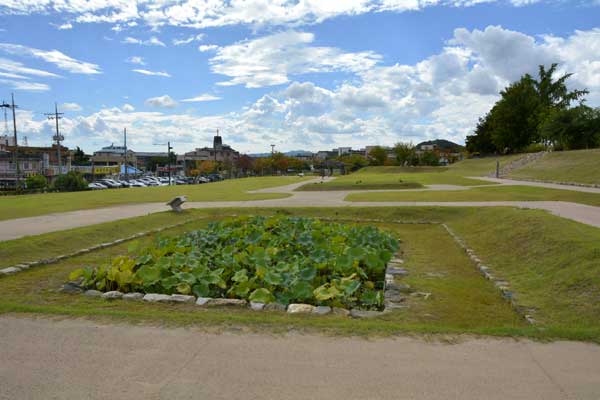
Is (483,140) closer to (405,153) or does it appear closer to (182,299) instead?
(405,153)

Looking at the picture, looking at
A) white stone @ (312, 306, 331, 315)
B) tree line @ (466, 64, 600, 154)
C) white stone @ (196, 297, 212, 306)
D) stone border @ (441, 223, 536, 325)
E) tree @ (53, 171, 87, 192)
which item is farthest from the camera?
tree line @ (466, 64, 600, 154)

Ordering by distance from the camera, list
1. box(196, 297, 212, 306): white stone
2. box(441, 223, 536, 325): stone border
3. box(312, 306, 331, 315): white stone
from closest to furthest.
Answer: box(312, 306, 331, 315): white stone → box(441, 223, 536, 325): stone border → box(196, 297, 212, 306): white stone

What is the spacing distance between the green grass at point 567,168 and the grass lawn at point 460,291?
22568 millimetres

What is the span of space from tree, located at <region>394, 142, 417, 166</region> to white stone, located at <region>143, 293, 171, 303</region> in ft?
266

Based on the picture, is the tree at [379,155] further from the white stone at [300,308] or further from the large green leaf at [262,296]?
the white stone at [300,308]

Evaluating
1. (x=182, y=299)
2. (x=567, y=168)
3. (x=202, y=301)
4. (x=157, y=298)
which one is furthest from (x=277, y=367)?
(x=567, y=168)

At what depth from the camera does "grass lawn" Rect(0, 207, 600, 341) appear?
5.22 m

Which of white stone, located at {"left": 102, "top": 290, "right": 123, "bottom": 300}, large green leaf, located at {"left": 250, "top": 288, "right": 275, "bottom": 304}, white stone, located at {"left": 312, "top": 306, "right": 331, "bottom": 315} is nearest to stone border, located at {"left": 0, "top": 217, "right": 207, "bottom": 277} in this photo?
white stone, located at {"left": 102, "top": 290, "right": 123, "bottom": 300}

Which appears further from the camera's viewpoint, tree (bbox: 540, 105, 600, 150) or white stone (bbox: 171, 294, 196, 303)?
tree (bbox: 540, 105, 600, 150)

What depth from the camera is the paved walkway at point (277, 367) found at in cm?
365

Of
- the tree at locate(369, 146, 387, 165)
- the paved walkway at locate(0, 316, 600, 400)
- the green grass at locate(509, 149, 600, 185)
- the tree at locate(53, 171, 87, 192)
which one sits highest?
the tree at locate(369, 146, 387, 165)

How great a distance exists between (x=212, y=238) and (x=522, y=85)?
74016 mm

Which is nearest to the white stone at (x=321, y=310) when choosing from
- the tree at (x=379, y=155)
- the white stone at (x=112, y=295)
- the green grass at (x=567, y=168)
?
the white stone at (x=112, y=295)

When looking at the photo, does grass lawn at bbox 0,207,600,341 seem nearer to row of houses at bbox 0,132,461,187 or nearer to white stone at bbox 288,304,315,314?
white stone at bbox 288,304,315,314
